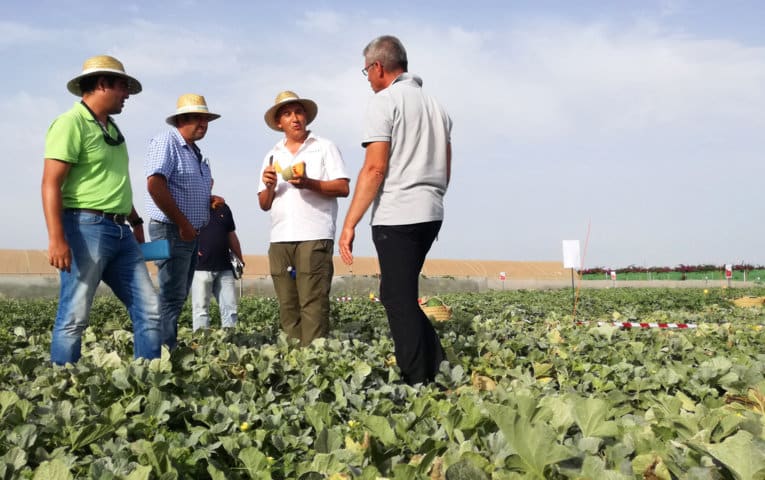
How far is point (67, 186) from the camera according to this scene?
3.90 metres

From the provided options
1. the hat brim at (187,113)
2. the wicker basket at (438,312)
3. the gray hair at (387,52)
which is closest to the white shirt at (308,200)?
the hat brim at (187,113)

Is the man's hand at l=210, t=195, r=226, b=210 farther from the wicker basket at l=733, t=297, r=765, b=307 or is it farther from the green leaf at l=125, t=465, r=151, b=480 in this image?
the wicker basket at l=733, t=297, r=765, b=307

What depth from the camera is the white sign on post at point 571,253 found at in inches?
562

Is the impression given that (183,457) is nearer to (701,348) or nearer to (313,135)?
(313,135)

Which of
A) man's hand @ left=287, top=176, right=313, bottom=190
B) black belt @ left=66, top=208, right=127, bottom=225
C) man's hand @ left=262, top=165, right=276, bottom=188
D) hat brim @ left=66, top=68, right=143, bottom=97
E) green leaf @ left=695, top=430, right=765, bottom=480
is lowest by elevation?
green leaf @ left=695, top=430, right=765, bottom=480

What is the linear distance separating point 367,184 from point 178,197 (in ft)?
5.86

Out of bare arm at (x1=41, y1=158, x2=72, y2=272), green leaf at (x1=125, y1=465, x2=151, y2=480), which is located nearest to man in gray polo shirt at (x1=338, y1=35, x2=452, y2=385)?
bare arm at (x1=41, y1=158, x2=72, y2=272)

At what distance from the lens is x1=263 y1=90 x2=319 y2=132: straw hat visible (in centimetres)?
533

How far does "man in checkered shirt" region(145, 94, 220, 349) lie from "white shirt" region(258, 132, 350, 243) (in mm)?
555

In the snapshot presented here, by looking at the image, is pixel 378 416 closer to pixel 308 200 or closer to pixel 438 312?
pixel 308 200

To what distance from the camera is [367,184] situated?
12.6 ft

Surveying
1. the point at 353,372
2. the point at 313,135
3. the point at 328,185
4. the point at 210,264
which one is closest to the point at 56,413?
the point at 353,372

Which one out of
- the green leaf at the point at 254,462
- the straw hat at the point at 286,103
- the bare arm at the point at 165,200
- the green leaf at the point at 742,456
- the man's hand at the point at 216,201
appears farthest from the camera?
the man's hand at the point at 216,201

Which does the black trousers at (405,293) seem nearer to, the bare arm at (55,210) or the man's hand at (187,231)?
the man's hand at (187,231)
